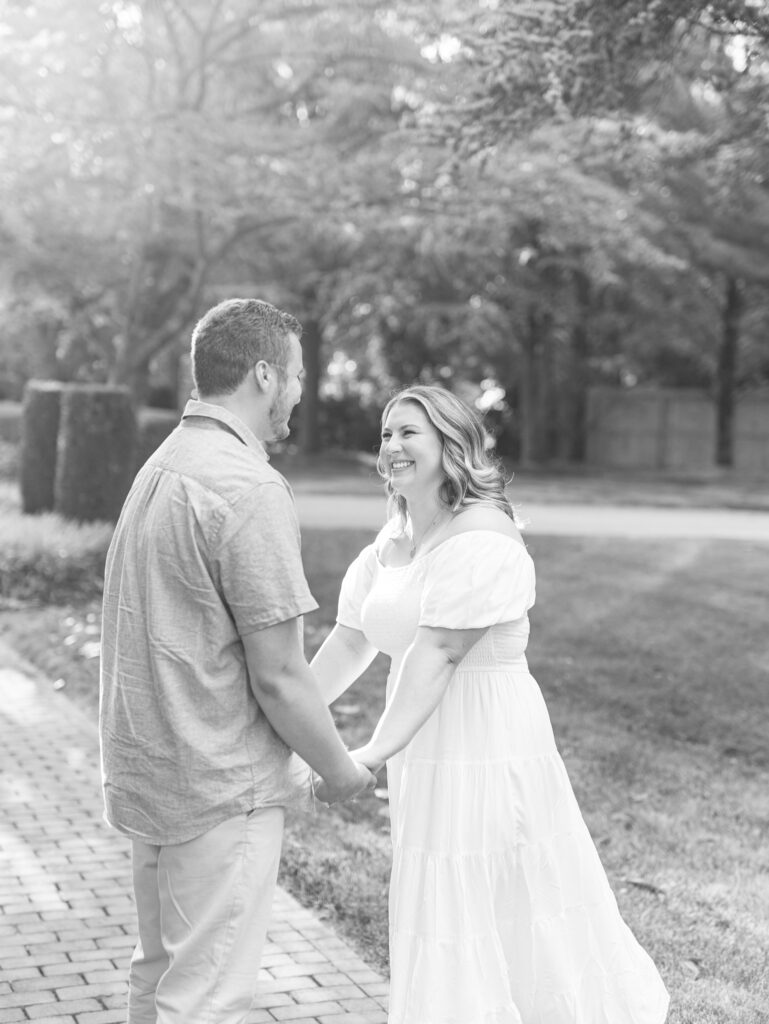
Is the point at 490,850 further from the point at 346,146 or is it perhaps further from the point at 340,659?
the point at 346,146

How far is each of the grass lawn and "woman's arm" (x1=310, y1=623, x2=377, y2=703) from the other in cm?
125

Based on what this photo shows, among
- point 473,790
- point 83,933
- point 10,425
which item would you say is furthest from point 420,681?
point 10,425

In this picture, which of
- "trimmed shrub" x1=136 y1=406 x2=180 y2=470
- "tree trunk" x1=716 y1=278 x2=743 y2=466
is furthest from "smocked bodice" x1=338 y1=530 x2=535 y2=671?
"tree trunk" x1=716 y1=278 x2=743 y2=466

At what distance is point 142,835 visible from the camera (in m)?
2.63

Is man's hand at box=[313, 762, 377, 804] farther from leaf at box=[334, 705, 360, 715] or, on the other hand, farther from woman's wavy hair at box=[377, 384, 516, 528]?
leaf at box=[334, 705, 360, 715]

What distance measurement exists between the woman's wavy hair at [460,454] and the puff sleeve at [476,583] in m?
0.14

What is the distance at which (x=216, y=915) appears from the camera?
2602mm

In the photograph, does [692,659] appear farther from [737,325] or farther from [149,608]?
[737,325]

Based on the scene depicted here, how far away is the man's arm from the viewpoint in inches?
99.1

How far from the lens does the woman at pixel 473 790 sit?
3.18 meters

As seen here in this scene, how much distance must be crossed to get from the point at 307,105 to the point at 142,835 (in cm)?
1746

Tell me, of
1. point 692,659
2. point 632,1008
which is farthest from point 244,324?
point 692,659

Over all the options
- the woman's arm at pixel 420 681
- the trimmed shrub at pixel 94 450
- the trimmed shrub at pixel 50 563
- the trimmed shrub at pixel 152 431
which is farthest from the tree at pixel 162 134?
the woman's arm at pixel 420 681

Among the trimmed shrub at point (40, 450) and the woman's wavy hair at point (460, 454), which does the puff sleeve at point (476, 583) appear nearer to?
the woman's wavy hair at point (460, 454)
